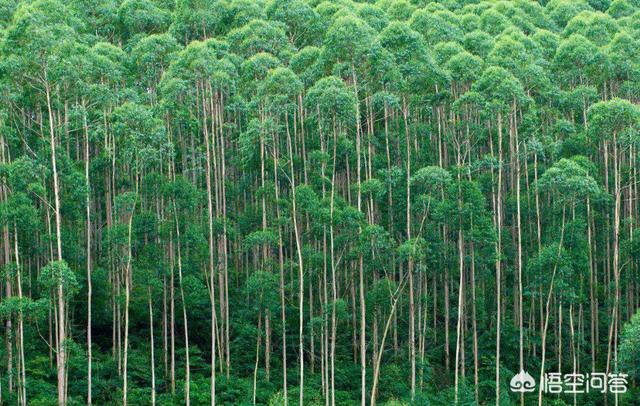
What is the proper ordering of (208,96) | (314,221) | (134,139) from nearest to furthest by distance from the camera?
(134,139), (314,221), (208,96)

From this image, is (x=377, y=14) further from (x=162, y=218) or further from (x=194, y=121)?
(x=162, y=218)

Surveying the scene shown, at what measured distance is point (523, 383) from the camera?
32.2 metres

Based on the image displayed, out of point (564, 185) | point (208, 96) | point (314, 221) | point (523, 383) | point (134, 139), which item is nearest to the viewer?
point (134, 139)

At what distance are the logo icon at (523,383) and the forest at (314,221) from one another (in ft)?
0.25

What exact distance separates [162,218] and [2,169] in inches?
278

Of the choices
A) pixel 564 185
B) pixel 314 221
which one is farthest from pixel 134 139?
pixel 564 185

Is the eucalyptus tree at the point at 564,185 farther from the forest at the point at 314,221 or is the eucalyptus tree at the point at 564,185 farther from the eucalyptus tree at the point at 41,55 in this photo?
the eucalyptus tree at the point at 41,55

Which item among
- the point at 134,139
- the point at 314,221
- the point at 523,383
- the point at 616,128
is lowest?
the point at 523,383

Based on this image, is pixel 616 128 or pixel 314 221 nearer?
pixel 314 221

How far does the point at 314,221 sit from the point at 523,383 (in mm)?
8809

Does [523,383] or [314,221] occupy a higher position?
[314,221]

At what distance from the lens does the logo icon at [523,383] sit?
3209 cm

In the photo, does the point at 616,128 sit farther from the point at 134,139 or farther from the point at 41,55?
the point at 41,55

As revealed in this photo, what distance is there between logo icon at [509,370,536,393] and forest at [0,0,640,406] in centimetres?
8
